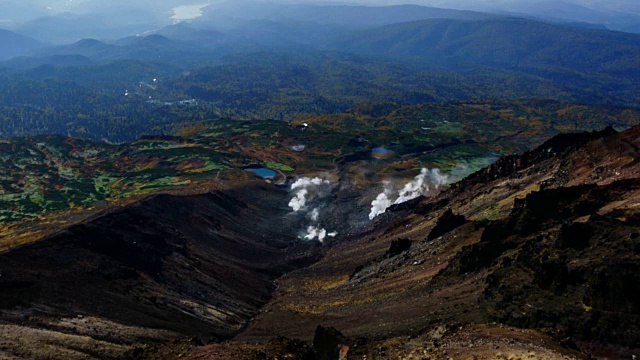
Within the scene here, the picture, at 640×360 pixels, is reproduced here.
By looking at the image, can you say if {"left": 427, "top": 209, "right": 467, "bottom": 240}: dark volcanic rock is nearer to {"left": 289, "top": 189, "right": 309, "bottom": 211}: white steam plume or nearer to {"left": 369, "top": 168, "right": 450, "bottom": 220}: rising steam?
{"left": 369, "top": 168, "right": 450, "bottom": 220}: rising steam

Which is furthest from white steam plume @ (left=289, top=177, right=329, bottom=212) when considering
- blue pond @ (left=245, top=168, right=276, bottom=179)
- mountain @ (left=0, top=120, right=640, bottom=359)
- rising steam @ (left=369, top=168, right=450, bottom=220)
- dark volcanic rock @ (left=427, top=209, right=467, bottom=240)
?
dark volcanic rock @ (left=427, top=209, right=467, bottom=240)

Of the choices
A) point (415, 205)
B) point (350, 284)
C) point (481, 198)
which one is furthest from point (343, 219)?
point (350, 284)

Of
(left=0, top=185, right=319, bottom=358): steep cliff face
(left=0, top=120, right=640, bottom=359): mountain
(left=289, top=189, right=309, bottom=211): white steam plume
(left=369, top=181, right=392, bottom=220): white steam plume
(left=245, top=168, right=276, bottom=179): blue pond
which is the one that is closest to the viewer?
(left=0, top=120, right=640, bottom=359): mountain

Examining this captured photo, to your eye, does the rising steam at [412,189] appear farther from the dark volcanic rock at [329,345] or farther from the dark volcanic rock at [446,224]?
the dark volcanic rock at [329,345]

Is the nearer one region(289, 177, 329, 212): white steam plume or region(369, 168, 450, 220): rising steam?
region(369, 168, 450, 220): rising steam

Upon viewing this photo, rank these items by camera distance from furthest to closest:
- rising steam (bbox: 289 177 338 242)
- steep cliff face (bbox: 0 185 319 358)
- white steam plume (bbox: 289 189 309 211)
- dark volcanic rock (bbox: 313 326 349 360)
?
white steam plume (bbox: 289 189 309 211), rising steam (bbox: 289 177 338 242), steep cliff face (bbox: 0 185 319 358), dark volcanic rock (bbox: 313 326 349 360)

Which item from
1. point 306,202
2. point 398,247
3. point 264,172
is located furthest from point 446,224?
point 264,172
